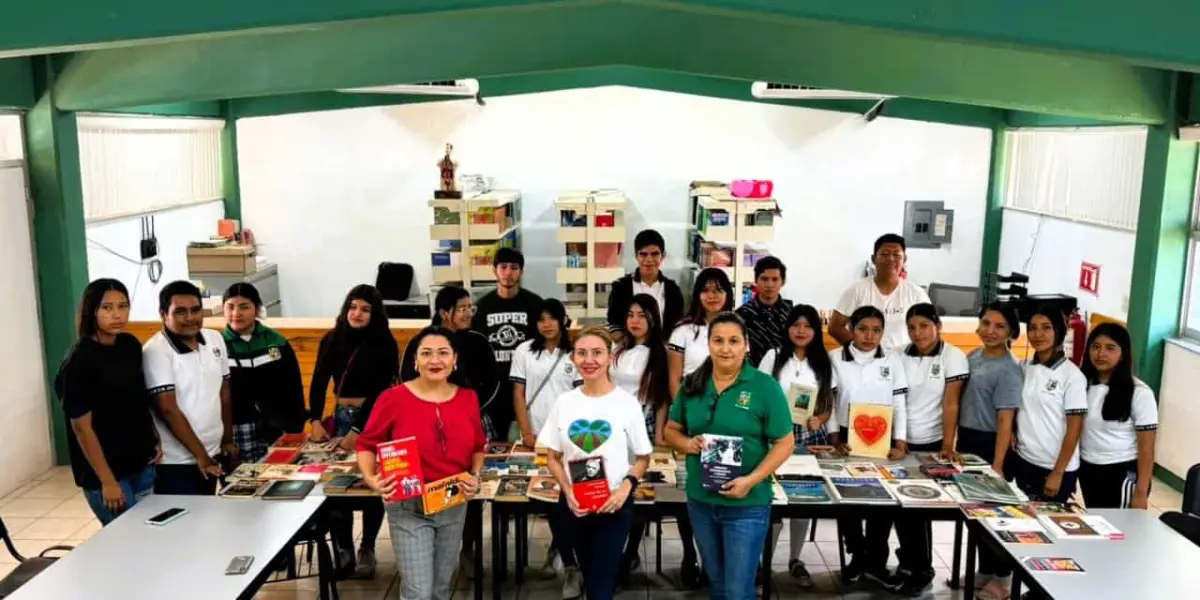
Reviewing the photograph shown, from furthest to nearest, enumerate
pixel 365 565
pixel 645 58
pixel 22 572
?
pixel 645 58 → pixel 365 565 → pixel 22 572

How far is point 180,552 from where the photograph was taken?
3.33 metres

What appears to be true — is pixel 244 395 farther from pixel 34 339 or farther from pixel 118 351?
pixel 34 339

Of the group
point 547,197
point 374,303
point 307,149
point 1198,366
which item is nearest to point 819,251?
point 547,197

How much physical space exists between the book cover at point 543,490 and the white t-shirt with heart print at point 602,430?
36cm

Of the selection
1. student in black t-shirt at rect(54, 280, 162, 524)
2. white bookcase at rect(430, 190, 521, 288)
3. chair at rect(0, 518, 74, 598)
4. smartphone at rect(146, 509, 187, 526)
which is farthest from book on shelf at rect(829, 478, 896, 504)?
white bookcase at rect(430, 190, 521, 288)

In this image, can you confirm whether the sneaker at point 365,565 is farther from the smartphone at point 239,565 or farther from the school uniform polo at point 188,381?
the smartphone at point 239,565

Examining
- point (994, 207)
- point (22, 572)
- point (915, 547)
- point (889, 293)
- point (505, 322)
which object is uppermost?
point (994, 207)

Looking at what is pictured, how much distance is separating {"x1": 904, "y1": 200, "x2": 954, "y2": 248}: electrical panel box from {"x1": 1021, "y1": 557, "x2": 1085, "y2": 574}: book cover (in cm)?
641

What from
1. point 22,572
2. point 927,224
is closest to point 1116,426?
point 22,572

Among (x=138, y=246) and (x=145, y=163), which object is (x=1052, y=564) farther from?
(x=145, y=163)

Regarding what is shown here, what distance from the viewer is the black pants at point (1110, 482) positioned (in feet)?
13.5

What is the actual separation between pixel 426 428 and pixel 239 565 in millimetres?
814

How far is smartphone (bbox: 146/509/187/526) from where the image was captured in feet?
11.7

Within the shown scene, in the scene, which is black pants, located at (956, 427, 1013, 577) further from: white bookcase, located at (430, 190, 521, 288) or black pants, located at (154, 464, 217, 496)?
white bookcase, located at (430, 190, 521, 288)
